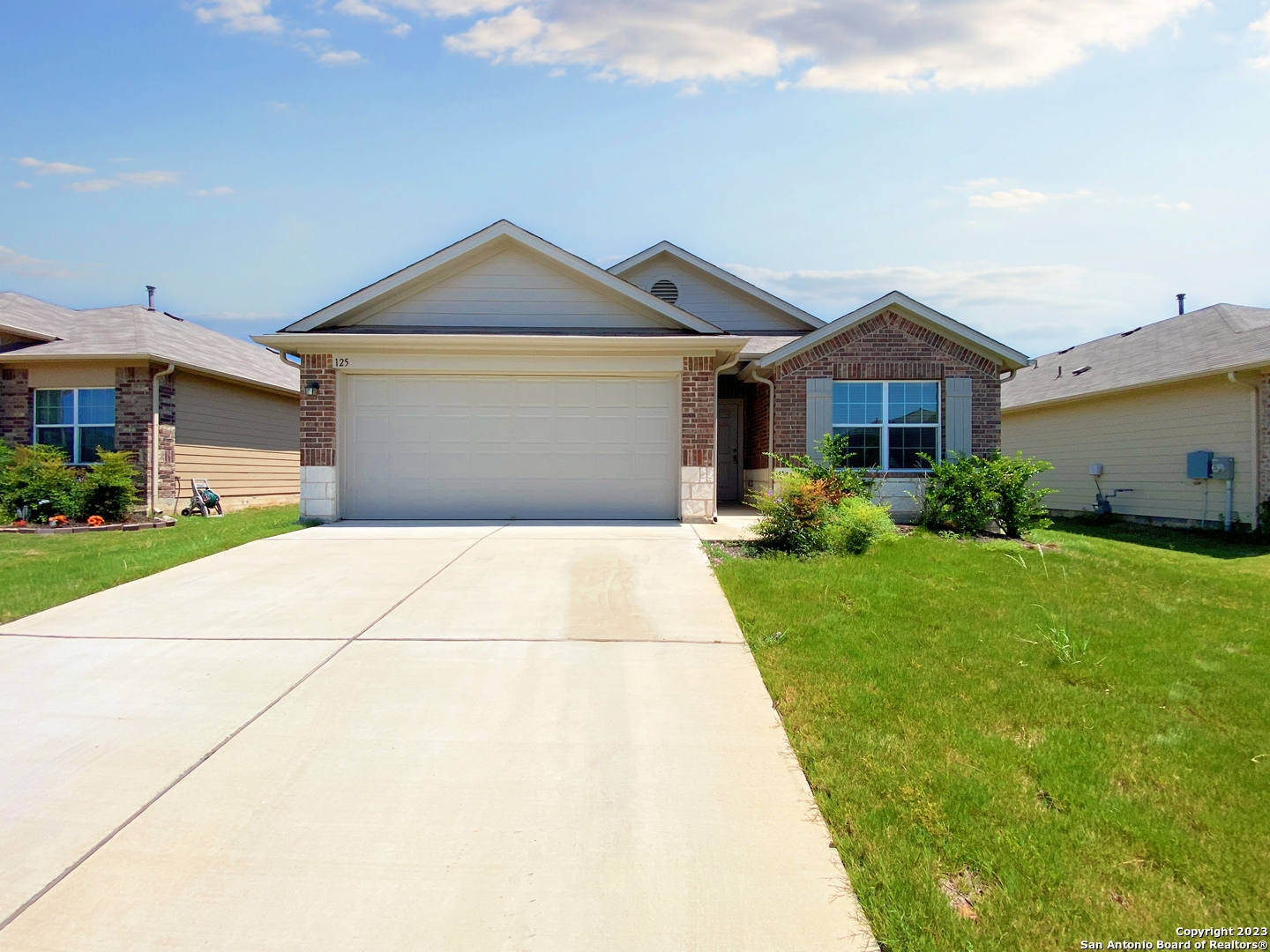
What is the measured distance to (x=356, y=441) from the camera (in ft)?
41.0

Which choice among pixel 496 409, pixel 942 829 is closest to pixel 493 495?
pixel 496 409

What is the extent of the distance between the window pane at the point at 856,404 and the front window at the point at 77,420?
47.0 ft

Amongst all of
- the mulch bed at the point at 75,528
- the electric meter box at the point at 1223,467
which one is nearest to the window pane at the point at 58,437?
the mulch bed at the point at 75,528

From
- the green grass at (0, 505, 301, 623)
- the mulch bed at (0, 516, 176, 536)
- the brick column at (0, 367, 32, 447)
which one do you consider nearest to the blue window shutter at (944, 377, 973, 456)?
the green grass at (0, 505, 301, 623)

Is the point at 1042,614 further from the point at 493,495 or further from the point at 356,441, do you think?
the point at 356,441

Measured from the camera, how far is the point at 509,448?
1254 cm

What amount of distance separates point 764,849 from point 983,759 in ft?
4.69

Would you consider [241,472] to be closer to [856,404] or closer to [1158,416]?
[856,404]

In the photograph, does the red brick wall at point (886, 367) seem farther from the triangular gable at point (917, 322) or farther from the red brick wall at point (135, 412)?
the red brick wall at point (135, 412)

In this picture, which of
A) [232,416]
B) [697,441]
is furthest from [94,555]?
[232,416]

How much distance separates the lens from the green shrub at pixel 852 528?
9422 mm

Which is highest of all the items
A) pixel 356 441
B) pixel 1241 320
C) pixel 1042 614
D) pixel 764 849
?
pixel 1241 320

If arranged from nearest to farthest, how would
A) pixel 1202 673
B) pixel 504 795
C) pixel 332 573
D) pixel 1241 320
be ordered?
pixel 504 795 < pixel 1202 673 < pixel 332 573 < pixel 1241 320

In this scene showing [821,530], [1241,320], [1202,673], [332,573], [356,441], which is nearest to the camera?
[1202,673]
